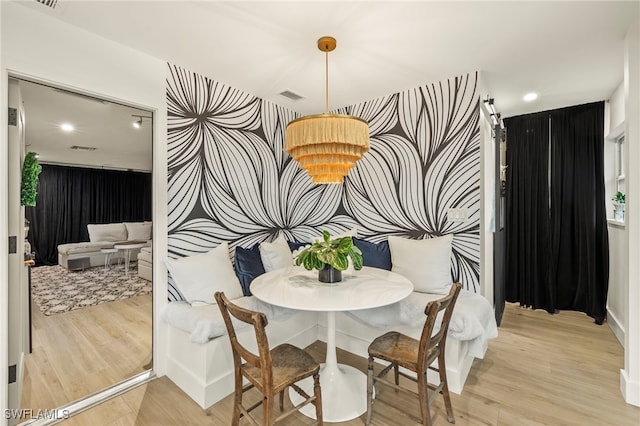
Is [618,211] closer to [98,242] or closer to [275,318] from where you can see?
[275,318]

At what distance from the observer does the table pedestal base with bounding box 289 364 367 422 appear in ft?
6.10

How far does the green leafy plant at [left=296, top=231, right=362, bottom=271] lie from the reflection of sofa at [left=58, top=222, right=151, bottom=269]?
5.45 feet

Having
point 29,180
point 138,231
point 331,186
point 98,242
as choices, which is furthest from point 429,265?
point 98,242

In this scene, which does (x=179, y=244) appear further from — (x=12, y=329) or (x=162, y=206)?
(x=12, y=329)

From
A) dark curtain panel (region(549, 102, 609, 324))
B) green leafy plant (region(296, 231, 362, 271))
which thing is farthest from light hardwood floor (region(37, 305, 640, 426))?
green leafy plant (region(296, 231, 362, 271))

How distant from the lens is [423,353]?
5.29 feet

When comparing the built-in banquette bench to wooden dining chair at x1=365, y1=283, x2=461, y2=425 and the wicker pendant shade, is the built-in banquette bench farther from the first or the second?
the wicker pendant shade

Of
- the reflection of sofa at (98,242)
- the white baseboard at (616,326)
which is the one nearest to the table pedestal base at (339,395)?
the reflection of sofa at (98,242)

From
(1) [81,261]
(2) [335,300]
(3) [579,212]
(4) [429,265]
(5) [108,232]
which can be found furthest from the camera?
(3) [579,212]

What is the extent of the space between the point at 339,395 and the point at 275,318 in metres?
0.75

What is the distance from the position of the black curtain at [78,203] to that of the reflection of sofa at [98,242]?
0.22 ft

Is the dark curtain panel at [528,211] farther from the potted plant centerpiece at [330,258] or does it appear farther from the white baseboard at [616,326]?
the potted plant centerpiece at [330,258]

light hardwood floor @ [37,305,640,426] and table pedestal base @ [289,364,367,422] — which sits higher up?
table pedestal base @ [289,364,367,422]

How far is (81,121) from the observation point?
241cm
